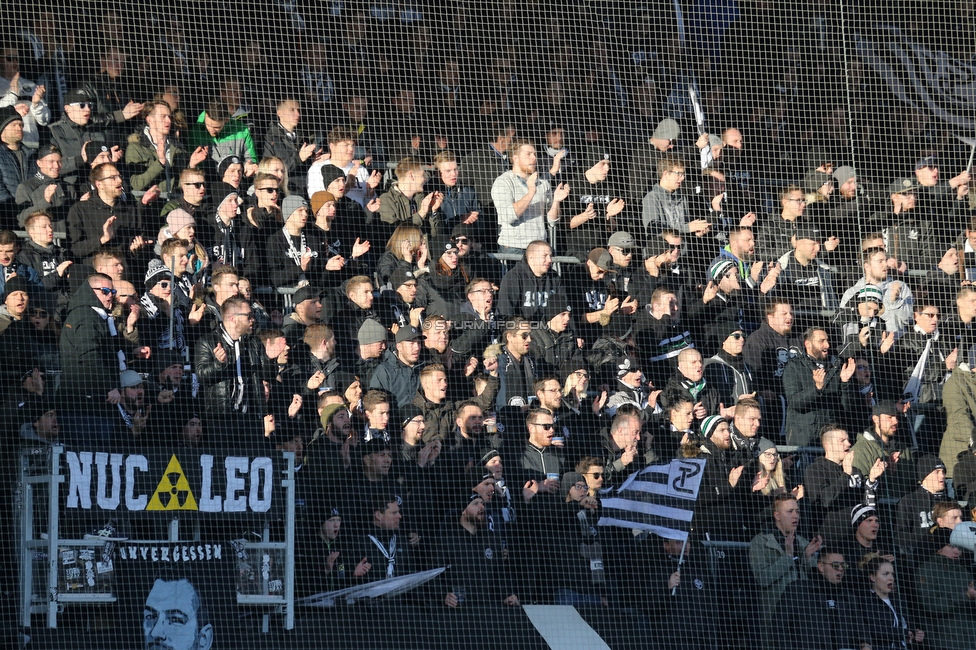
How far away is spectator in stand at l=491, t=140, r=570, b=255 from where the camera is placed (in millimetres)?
6871

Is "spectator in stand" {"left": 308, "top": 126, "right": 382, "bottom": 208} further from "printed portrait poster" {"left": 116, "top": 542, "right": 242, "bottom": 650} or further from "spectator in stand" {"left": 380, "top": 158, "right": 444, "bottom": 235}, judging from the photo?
"printed portrait poster" {"left": 116, "top": 542, "right": 242, "bottom": 650}

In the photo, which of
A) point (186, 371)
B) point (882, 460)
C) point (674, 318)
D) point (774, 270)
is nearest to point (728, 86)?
point (774, 270)

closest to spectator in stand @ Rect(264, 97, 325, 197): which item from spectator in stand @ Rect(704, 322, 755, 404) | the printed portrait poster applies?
the printed portrait poster

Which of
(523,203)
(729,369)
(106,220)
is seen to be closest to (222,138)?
(106,220)

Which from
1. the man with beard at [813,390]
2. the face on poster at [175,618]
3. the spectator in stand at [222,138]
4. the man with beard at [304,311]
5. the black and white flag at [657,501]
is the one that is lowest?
the face on poster at [175,618]

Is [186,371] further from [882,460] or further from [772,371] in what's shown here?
[882,460]

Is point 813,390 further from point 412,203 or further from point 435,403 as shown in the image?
point 412,203

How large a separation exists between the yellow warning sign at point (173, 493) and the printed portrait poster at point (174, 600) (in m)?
0.18

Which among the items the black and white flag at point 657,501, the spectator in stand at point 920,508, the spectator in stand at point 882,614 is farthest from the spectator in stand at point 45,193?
the spectator in stand at point 920,508

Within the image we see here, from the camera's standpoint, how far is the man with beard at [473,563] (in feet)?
19.0

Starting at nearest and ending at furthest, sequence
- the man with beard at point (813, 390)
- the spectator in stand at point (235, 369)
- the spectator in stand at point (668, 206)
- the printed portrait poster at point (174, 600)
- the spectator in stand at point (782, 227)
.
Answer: the printed portrait poster at point (174, 600) → the spectator in stand at point (235, 369) → the man with beard at point (813, 390) → the spectator in stand at point (668, 206) → the spectator in stand at point (782, 227)

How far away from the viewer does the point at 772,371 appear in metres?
6.80

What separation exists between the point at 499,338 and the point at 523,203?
2.98 feet

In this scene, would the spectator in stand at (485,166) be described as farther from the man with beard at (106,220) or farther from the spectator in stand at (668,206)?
the man with beard at (106,220)
